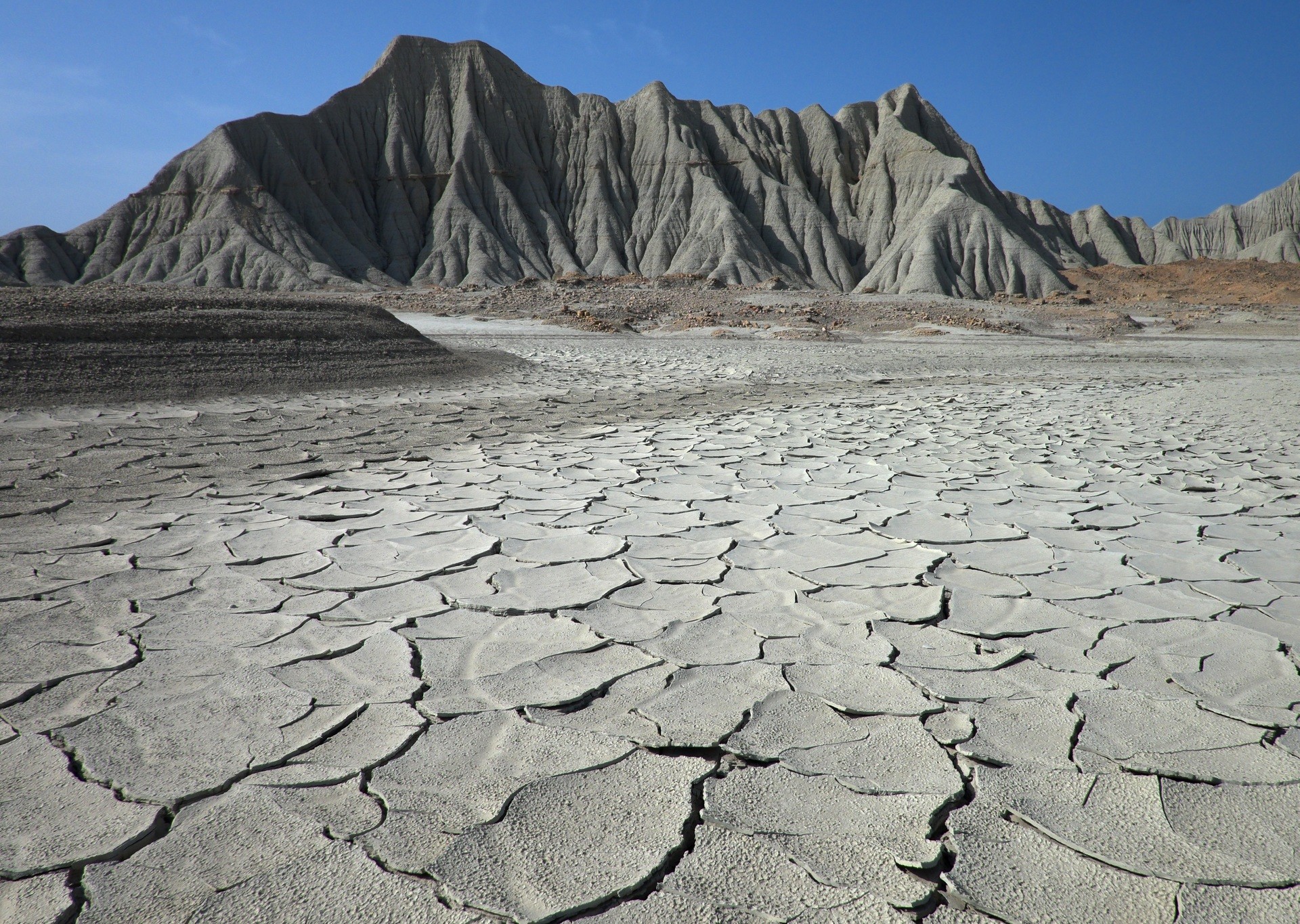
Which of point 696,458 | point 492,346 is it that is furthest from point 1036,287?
point 696,458

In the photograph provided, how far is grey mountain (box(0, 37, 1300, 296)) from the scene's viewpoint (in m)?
33.4

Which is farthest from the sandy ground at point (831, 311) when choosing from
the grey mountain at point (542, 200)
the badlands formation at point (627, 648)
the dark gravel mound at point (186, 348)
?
the badlands formation at point (627, 648)

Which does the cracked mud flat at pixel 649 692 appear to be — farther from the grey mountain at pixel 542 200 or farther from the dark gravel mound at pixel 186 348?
the grey mountain at pixel 542 200

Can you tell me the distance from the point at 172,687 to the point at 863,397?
20.1 feet

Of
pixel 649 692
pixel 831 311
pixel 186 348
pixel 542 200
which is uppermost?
pixel 542 200

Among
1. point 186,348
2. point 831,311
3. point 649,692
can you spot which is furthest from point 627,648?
point 831,311

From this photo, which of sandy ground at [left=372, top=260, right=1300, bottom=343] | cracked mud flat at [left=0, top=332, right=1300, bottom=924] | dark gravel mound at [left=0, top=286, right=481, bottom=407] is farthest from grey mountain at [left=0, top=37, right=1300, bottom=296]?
cracked mud flat at [left=0, top=332, right=1300, bottom=924]

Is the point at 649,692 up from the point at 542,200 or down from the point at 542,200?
down

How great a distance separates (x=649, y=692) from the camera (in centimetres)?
170

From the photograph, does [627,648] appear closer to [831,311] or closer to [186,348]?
[186,348]

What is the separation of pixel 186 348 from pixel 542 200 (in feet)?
118

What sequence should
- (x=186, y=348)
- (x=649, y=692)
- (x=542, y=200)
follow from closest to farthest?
(x=649, y=692) → (x=186, y=348) → (x=542, y=200)

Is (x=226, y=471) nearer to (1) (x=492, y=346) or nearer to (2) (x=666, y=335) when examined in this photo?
(1) (x=492, y=346)

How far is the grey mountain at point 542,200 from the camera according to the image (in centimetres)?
3344
